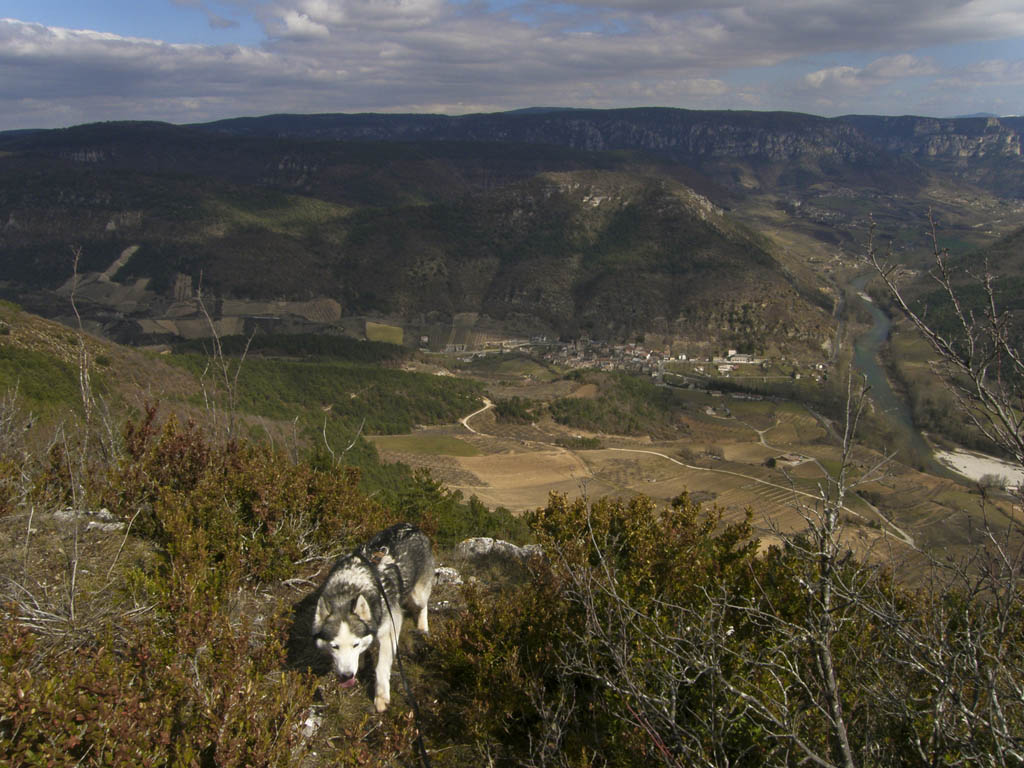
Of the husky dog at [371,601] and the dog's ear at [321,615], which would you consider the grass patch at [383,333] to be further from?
the dog's ear at [321,615]

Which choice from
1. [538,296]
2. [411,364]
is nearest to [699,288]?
[538,296]

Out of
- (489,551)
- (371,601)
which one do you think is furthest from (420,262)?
(371,601)

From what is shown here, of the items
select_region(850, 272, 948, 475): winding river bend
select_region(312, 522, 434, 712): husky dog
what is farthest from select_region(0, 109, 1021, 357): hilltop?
select_region(312, 522, 434, 712): husky dog

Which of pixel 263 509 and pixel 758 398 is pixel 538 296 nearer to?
pixel 758 398

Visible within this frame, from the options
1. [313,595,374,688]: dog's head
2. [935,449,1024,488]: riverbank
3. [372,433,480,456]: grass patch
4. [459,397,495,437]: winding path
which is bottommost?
[935,449,1024,488]: riverbank

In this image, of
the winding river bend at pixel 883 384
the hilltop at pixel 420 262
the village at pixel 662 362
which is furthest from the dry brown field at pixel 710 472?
the hilltop at pixel 420 262

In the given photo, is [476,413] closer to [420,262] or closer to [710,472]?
[710,472]

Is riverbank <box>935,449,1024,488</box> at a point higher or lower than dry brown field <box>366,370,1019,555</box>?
lower

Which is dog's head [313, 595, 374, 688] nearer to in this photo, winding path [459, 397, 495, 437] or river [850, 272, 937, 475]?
river [850, 272, 937, 475]
